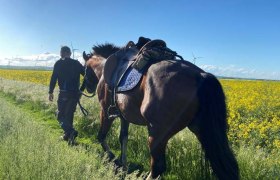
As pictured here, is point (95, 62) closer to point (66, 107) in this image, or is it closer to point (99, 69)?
point (99, 69)

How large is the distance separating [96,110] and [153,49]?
5792 mm

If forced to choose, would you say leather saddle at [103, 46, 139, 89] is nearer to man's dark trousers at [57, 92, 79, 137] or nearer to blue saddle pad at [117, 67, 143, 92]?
blue saddle pad at [117, 67, 143, 92]

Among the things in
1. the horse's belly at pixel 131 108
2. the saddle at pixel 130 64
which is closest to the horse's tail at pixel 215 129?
the saddle at pixel 130 64

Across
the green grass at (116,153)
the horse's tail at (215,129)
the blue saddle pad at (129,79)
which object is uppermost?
the blue saddle pad at (129,79)

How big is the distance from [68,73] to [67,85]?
0.31 m

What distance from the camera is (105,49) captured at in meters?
7.77

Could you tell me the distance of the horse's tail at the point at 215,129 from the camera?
4.27 m

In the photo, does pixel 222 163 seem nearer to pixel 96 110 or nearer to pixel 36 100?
pixel 96 110

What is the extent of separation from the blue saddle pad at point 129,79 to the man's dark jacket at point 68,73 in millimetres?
3229

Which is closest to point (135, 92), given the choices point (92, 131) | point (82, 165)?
point (82, 165)

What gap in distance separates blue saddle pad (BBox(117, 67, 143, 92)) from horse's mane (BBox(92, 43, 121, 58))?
2.03 meters

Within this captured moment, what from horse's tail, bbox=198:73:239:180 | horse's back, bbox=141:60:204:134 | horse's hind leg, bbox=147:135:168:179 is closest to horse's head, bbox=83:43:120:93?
horse's back, bbox=141:60:204:134

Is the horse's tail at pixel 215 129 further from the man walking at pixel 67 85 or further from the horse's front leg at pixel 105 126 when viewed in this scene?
the man walking at pixel 67 85

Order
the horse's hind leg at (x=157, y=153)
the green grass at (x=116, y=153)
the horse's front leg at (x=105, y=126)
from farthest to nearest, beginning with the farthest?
the horse's front leg at (x=105, y=126) < the horse's hind leg at (x=157, y=153) < the green grass at (x=116, y=153)
